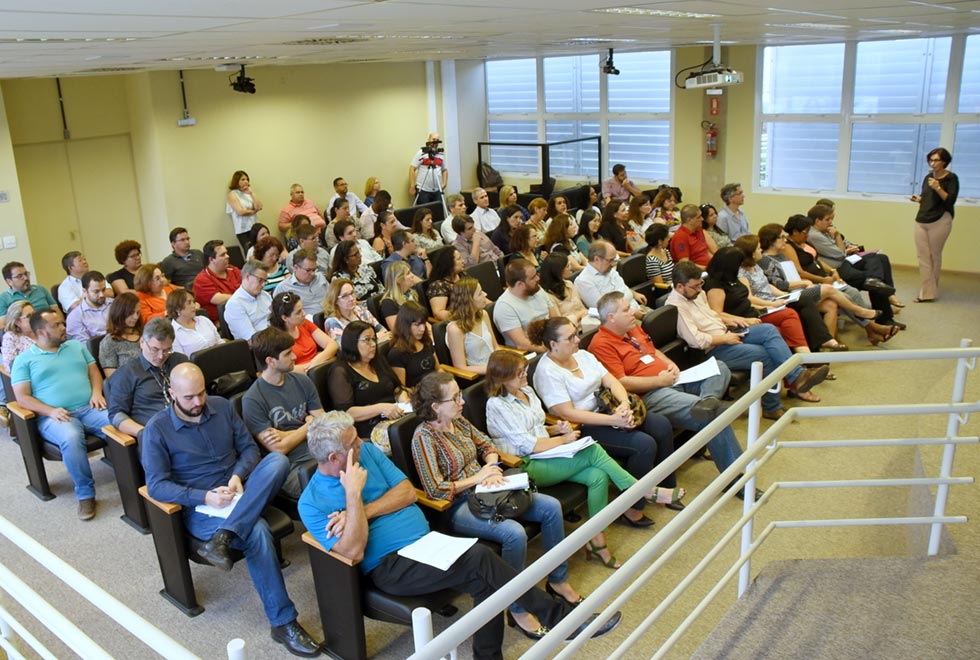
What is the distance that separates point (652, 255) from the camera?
24.5 ft

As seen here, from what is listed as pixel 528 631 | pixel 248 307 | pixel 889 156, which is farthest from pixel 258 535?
pixel 889 156

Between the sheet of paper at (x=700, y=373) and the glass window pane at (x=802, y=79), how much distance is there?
670cm

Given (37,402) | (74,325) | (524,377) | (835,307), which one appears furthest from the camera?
(835,307)

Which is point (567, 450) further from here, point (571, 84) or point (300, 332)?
point (571, 84)

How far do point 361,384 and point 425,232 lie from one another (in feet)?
13.3

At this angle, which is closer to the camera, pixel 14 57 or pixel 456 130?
pixel 14 57

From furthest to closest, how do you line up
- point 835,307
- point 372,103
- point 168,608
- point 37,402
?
1. point 372,103
2. point 835,307
3. point 37,402
4. point 168,608

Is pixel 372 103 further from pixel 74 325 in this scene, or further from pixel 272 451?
pixel 272 451

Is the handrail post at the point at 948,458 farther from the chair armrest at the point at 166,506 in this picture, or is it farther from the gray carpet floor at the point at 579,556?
the chair armrest at the point at 166,506

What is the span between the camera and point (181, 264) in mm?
7488

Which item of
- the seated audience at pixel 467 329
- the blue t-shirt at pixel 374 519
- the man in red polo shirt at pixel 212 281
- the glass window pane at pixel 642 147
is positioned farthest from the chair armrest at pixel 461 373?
the glass window pane at pixel 642 147

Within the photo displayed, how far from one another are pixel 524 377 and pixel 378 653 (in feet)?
4.84

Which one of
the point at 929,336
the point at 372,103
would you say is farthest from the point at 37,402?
the point at 372,103

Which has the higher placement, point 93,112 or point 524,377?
point 93,112
